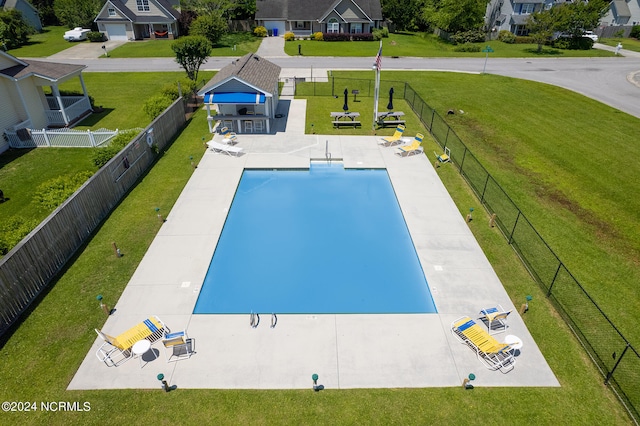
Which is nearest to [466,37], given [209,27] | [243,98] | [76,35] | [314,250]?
[209,27]

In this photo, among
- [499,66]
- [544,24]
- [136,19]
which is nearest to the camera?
[499,66]

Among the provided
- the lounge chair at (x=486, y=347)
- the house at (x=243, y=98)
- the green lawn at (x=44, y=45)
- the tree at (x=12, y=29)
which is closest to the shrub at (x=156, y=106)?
the house at (x=243, y=98)

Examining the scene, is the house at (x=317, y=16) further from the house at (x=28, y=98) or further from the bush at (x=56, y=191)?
the bush at (x=56, y=191)

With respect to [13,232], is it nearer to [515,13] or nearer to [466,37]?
[466,37]

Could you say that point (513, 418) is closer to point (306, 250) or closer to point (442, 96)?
point (306, 250)

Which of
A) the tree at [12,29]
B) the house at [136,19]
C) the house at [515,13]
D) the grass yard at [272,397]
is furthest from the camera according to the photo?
the house at [515,13]

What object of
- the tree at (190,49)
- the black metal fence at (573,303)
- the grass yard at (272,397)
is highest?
the tree at (190,49)

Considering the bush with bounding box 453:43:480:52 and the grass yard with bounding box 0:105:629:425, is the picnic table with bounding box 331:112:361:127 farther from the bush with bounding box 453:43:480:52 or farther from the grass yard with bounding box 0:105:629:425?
the bush with bounding box 453:43:480:52
